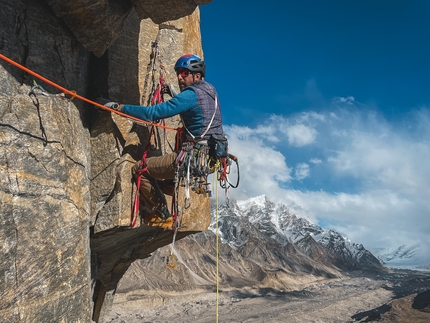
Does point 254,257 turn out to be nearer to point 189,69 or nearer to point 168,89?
point 168,89

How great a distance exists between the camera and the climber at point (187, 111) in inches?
181

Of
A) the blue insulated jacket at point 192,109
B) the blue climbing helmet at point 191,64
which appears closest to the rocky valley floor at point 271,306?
the blue insulated jacket at point 192,109

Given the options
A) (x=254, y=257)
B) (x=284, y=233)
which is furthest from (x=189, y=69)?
(x=284, y=233)

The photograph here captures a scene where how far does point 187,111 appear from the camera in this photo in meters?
4.84

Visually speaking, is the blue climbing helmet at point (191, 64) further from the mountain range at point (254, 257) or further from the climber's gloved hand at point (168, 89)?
the mountain range at point (254, 257)

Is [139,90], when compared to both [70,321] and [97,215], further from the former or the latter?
[70,321]

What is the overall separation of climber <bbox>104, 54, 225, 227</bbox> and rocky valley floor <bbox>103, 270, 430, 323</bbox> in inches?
1091

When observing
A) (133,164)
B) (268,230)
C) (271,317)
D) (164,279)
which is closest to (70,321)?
(133,164)

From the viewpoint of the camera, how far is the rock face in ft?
11.2

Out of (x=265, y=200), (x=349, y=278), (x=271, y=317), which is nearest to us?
(x=271, y=317)

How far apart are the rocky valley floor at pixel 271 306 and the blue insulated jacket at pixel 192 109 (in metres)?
28.4

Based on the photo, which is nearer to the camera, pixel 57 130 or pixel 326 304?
pixel 57 130

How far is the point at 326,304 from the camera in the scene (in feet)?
149

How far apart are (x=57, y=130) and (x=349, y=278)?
7876cm
